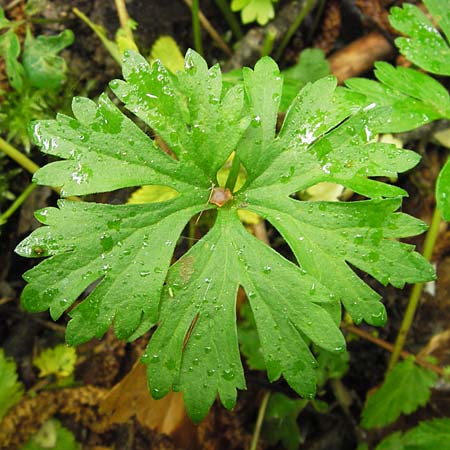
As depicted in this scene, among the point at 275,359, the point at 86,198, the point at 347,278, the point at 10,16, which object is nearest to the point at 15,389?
the point at 86,198

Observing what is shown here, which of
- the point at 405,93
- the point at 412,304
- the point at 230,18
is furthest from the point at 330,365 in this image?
the point at 230,18

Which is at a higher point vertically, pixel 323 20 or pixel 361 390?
pixel 323 20

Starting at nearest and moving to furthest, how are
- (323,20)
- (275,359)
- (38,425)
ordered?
(275,359), (38,425), (323,20)

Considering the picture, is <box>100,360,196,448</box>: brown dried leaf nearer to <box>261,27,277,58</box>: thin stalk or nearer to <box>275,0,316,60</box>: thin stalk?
<box>261,27,277,58</box>: thin stalk

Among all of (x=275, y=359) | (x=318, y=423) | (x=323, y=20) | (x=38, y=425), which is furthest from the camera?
(x=323, y=20)

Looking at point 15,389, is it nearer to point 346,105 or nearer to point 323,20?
point 346,105

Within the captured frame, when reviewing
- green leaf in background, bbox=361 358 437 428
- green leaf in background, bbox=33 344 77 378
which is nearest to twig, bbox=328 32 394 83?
green leaf in background, bbox=361 358 437 428

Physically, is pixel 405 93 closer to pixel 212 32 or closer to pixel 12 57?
pixel 212 32
